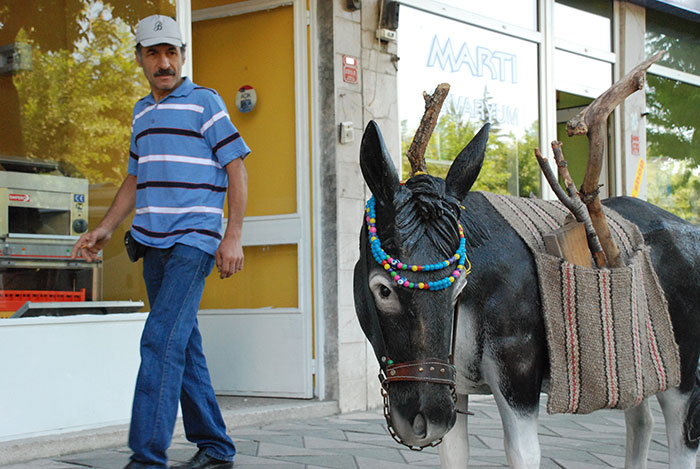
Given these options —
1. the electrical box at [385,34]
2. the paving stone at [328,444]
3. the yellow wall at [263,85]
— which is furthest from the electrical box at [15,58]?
the paving stone at [328,444]

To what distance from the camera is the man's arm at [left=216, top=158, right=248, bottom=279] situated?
330cm

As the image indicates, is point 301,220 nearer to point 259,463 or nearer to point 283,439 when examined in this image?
point 283,439

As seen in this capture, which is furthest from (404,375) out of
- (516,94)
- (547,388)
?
(516,94)

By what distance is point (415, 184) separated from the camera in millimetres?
2348

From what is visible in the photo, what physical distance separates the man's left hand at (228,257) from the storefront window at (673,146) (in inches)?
288

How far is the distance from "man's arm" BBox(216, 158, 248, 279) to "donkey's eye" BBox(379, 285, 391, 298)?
119 cm

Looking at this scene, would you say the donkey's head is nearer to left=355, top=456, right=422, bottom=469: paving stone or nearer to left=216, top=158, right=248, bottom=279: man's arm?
left=216, top=158, right=248, bottom=279: man's arm

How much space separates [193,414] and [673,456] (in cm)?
214

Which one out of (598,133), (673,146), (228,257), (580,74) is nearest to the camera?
(598,133)

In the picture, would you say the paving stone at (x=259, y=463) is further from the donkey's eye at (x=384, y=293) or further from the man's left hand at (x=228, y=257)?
the donkey's eye at (x=384, y=293)

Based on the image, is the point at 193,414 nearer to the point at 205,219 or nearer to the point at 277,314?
the point at 205,219

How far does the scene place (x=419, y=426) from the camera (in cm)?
209

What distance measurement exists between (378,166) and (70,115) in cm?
388

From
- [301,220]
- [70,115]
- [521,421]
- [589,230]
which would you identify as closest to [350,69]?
[301,220]
